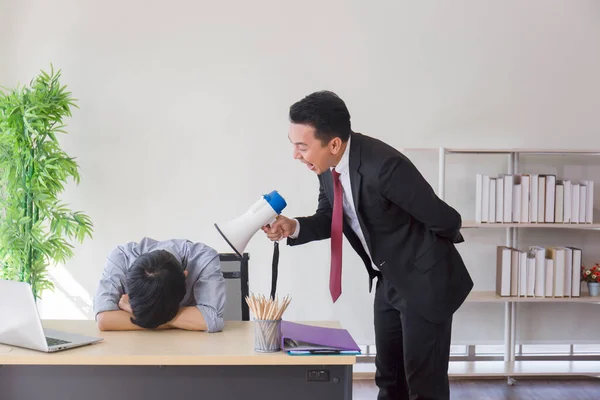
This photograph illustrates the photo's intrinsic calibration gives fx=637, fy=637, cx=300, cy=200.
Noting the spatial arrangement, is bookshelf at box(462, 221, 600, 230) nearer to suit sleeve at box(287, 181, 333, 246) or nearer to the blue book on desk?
suit sleeve at box(287, 181, 333, 246)

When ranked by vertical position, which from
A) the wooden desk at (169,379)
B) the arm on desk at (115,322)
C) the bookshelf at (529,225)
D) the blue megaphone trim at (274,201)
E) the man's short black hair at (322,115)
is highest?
the man's short black hair at (322,115)

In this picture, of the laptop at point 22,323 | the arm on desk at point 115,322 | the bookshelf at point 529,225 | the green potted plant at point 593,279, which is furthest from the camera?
the green potted plant at point 593,279

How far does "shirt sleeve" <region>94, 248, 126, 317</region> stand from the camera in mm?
2219

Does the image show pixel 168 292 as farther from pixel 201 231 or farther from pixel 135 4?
pixel 135 4

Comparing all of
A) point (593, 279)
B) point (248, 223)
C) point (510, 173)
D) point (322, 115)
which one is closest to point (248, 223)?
point (248, 223)

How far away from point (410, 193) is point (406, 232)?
181 mm

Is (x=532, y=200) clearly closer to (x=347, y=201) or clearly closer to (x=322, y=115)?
(x=347, y=201)

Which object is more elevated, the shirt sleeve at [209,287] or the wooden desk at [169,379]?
the shirt sleeve at [209,287]

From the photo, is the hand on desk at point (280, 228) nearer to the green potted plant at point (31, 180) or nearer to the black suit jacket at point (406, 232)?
the black suit jacket at point (406, 232)

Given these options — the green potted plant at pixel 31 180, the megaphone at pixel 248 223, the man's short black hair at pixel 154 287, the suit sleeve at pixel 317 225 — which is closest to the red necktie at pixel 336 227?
the suit sleeve at pixel 317 225

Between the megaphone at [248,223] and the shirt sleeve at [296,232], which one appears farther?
the shirt sleeve at [296,232]

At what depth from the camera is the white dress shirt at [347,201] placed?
221cm

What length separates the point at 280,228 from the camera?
2.25 meters

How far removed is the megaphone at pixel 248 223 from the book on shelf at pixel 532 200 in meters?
2.41
